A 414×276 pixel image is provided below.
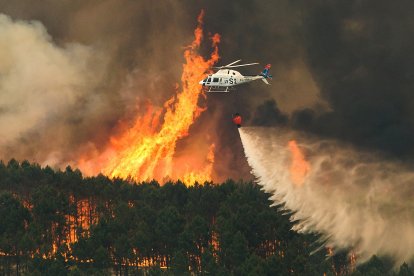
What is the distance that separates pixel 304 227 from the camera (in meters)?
155

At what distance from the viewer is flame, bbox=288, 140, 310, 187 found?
510 feet

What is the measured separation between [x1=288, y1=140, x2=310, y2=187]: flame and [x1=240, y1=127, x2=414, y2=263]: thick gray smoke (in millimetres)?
527

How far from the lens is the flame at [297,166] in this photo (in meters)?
156

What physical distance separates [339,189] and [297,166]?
880cm

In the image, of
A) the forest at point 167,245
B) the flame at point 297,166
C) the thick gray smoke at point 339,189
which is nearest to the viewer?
the thick gray smoke at point 339,189

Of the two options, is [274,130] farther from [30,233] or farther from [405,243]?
[30,233]

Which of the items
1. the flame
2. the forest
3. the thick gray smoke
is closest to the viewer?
the thick gray smoke

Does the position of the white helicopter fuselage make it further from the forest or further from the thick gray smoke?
the forest

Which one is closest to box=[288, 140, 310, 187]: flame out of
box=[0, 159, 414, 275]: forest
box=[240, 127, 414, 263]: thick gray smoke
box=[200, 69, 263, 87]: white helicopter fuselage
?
box=[240, 127, 414, 263]: thick gray smoke

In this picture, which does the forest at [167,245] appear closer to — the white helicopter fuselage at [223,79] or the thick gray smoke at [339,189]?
the thick gray smoke at [339,189]

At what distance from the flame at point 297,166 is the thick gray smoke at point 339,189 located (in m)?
0.53

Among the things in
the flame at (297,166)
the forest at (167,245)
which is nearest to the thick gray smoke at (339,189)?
the flame at (297,166)

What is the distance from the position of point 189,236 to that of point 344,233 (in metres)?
40.1

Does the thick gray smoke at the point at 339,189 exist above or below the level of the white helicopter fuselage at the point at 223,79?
below
